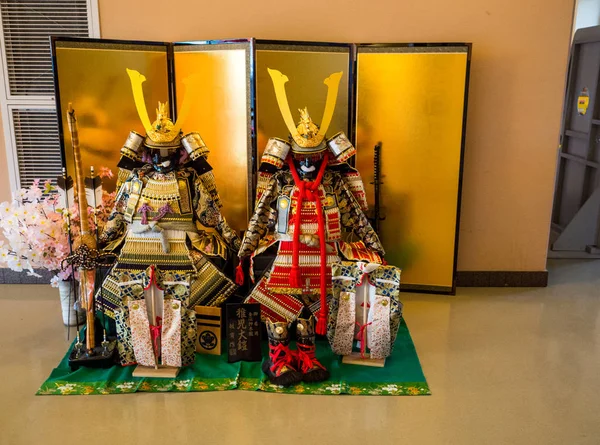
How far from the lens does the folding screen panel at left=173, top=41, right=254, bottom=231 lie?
148 inches

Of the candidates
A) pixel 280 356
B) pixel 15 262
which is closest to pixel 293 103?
pixel 280 356

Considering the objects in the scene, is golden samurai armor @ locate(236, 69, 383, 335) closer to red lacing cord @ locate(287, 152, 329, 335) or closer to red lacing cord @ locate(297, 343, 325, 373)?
red lacing cord @ locate(287, 152, 329, 335)

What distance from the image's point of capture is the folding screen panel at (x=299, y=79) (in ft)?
12.3

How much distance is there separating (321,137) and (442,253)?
4.44ft

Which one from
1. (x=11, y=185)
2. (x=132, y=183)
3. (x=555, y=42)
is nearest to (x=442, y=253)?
(x=555, y=42)

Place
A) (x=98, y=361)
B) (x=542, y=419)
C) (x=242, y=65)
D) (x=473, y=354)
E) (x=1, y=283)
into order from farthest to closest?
1. (x=1, y=283)
2. (x=242, y=65)
3. (x=473, y=354)
4. (x=98, y=361)
5. (x=542, y=419)

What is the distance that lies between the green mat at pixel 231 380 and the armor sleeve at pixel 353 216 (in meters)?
0.66

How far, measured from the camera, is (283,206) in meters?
3.31

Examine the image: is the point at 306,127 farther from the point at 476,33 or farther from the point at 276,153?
the point at 476,33

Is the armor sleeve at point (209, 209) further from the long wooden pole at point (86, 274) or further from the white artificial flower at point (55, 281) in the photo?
the white artificial flower at point (55, 281)

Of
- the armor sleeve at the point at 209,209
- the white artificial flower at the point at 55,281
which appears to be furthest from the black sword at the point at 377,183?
the white artificial flower at the point at 55,281

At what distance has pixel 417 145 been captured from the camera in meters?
3.97

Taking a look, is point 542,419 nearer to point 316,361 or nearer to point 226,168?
point 316,361

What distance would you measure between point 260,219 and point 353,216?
0.52 m
